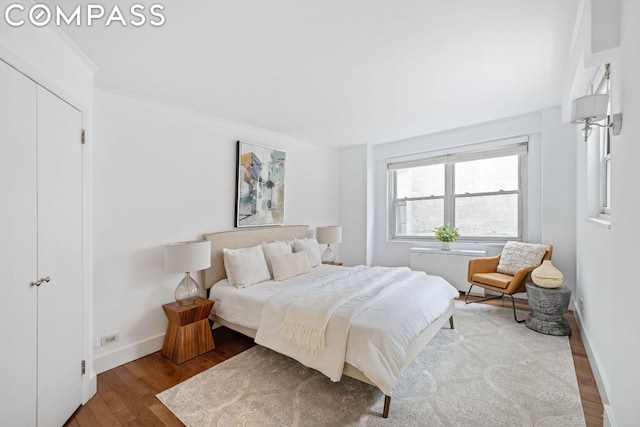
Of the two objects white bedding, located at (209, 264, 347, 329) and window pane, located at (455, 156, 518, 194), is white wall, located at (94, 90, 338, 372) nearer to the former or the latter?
white bedding, located at (209, 264, 347, 329)

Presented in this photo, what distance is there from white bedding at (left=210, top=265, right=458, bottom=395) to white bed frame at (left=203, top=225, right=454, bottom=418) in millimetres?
87

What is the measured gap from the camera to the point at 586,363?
2.38 metres

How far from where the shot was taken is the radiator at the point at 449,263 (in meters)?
4.32

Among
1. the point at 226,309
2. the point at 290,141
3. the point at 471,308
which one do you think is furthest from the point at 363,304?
the point at 290,141

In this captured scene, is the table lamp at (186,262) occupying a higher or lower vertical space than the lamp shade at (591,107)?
lower

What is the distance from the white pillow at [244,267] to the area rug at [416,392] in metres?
0.72

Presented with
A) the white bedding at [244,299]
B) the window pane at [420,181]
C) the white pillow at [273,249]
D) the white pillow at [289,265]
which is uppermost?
the window pane at [420,181]

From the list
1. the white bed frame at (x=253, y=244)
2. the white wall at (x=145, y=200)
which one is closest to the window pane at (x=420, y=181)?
the white bed frame at (x=253, y=244)

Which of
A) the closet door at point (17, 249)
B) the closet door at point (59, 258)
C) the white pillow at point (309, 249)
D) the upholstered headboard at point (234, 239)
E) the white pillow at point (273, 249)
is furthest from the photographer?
the white pillow at point (309, 249)

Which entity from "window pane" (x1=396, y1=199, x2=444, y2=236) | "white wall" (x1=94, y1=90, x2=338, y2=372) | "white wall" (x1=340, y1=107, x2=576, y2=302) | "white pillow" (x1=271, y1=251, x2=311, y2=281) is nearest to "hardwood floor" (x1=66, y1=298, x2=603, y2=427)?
"white wall" (x1=94, y1=90, x2=338, y2=372)

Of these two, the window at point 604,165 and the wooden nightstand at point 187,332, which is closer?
the window at point 604,165

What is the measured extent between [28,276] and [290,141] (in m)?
3.61

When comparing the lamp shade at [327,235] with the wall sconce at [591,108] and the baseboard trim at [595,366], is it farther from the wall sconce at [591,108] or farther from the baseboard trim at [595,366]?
the wall sconce at [591,108]

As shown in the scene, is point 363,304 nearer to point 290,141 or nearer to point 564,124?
point 290,141
